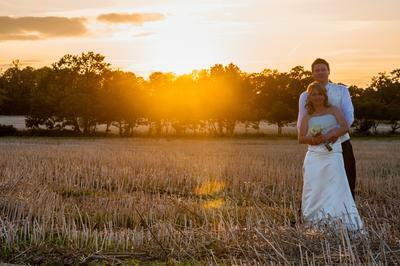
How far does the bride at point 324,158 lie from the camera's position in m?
8.55

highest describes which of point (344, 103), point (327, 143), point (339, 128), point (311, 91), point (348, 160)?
point (311, 91)

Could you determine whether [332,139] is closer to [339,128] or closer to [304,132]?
[339,128]

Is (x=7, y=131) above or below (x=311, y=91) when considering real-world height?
below

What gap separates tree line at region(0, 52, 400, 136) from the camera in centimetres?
5559

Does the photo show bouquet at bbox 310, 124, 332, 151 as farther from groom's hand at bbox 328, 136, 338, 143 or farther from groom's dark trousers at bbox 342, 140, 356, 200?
groom's dark trousers at bbox 342, 140, 356, 200

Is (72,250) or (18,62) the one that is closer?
(72,250)

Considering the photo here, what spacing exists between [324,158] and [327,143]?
0.27m

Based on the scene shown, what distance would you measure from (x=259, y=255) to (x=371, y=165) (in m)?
16.8

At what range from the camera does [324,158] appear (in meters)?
8.67

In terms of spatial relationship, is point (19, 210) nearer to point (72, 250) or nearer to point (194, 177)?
point (72, 250)

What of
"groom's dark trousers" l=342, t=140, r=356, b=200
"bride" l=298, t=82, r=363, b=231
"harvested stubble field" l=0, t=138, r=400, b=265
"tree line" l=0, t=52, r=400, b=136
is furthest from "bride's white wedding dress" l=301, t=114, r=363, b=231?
"tree line" l=0, t=52, r=400, b=136

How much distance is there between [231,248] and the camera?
616cm

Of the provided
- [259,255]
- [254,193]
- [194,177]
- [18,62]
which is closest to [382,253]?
[259,255]

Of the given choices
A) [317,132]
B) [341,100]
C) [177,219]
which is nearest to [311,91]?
[341,100]
